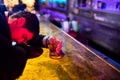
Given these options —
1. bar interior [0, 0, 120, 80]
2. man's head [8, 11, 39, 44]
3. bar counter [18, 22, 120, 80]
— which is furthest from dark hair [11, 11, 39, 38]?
bar counter [18, 22, 120, 80]

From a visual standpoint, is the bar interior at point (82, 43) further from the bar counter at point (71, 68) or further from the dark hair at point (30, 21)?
the dark hair at point (30, 21)

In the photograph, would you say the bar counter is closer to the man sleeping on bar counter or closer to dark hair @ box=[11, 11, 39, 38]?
the man sleeping on bar counter

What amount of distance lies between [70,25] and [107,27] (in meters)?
1.21

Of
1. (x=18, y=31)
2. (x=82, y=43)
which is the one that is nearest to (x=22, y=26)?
(x=18, y=31)

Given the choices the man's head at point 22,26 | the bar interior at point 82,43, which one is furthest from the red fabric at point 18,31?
the bar interior at point 82,43

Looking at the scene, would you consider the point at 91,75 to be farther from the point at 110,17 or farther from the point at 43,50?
the point at 110,17

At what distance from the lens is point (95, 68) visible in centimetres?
121

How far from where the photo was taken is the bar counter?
1096 millimetres

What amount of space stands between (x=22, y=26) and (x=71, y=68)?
0.47 meters

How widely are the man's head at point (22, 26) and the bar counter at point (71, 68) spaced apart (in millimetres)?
198

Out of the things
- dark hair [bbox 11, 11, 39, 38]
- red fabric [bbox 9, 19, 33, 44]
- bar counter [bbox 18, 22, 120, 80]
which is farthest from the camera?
dark hair [bbox 11, 11, 39, 38]

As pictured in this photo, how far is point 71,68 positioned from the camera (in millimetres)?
1215

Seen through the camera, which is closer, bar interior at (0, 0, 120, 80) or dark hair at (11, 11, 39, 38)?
bar interior at (0, 0, 120, 80)

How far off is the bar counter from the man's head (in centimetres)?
20
